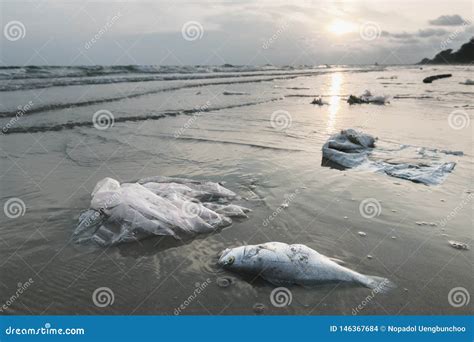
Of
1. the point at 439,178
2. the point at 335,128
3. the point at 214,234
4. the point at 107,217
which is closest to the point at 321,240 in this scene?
the point at 214,234

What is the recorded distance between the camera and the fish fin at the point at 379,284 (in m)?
3.79

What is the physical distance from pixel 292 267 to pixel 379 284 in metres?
0.85

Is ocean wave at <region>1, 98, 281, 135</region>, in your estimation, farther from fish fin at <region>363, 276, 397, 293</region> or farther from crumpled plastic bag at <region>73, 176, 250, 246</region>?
fish fin at <region>363, 276, 397, 293</region>

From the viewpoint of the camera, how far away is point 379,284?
3.85 meters

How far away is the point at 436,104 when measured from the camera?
1623 cm

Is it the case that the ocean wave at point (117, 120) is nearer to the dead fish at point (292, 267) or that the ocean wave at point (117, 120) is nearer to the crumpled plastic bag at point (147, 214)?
the crumpled plastic bag at point (147, 214)

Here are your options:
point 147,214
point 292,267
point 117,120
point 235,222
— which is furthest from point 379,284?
point 117,120

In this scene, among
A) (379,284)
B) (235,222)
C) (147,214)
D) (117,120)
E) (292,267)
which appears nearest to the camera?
(379,284)

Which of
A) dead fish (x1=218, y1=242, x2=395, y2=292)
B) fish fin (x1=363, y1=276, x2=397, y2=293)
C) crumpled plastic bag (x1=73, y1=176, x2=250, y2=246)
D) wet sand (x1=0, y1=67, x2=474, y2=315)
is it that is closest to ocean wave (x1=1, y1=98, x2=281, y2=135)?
wet sand (x1=0, y1=67, x2=474, y2=315)

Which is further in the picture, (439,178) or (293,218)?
(439,178)

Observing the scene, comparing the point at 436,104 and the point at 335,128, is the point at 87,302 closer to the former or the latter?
the point at 335,128

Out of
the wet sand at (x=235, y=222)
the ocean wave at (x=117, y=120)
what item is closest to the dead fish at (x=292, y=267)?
the wet sand at (x=235, y=222)

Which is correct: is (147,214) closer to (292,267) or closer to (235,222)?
(235,222)

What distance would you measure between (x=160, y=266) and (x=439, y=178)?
5039 millimetres
